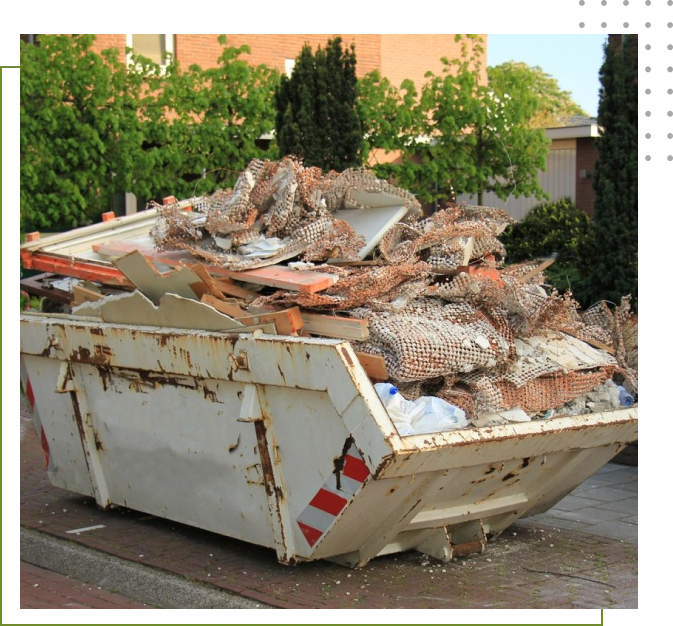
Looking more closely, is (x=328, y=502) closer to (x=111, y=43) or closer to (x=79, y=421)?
(x=79, y=421)

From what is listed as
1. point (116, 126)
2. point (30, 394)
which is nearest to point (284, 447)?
point (30, 394)

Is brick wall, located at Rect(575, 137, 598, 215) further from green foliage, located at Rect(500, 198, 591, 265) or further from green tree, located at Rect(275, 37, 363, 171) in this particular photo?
green tree, located at Rect(275, 37, 363, 171)

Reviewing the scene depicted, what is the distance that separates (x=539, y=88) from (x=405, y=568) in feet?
154

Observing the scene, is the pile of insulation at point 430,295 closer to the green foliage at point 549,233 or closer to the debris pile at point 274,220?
the debris pile at point 274,220

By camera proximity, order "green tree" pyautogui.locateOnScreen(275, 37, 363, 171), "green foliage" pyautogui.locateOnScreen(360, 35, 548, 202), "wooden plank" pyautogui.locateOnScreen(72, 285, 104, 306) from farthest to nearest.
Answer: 1. "green foliage" pyautogui.locateOnScreen(360, 35, 548, 202)
2. "green tree" pyautogui.locateOnScreen(275, 37, 363, 171)
3. "wooden plank" pyautogui.locateOnScreen(72, 285, 104, 306)

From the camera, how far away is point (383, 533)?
4422mm

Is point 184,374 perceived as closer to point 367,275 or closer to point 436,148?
point 367,275

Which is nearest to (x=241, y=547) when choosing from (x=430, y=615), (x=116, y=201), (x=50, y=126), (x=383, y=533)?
(x=383, y=533)

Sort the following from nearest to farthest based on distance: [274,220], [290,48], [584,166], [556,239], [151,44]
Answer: [274,220] → [556,239] → [151,44] → [584,166] → [290,48]

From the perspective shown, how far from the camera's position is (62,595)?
452 centimetres

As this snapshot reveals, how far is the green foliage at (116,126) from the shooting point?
34.8 ft

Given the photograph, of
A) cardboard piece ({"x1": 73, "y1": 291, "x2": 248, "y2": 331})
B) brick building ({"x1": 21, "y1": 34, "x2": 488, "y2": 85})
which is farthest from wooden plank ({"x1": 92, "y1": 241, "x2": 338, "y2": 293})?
brick building ({"x1": 21, "y1": 34, "x2": 488, "y2": 85})

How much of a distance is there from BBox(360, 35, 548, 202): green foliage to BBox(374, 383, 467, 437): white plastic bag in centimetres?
670

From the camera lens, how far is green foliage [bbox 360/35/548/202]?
35.6 ft
